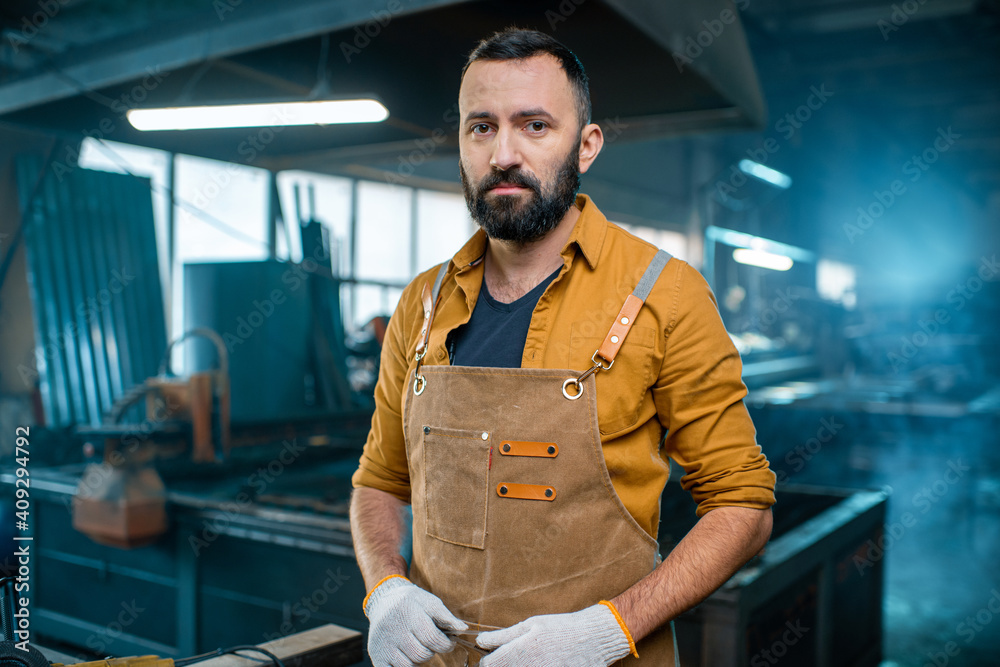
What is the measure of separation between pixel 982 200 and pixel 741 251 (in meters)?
7.28

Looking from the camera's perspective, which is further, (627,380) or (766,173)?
(766,173)

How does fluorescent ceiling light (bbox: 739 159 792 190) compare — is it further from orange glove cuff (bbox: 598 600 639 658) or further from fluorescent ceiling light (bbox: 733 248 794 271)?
orange glove cuff (bbox: 598 600 639 658)

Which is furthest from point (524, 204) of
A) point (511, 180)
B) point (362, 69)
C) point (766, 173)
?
point (766, 173)

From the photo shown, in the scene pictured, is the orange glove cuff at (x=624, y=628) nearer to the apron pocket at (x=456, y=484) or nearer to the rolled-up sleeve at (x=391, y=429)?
the apron pocket at (x=456, y=484)

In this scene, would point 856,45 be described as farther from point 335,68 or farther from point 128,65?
point 128,65

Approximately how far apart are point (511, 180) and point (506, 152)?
0.04 meters

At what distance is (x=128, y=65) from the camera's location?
2879 millimetres

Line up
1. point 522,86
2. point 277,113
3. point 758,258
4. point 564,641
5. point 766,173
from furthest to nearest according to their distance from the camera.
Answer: point 758,258 → point 766,173 → point 277,113 → point 522,86 → point 564,641

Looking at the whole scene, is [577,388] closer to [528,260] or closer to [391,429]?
[528,260]

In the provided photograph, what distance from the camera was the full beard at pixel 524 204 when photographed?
3.60ft

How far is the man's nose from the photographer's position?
1080 mm

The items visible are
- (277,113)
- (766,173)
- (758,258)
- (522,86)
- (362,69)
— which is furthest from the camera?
(758,258)

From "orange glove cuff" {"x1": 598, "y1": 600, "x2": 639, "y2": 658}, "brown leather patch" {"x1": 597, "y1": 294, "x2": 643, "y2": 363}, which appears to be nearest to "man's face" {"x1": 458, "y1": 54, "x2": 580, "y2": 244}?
"brown leather patch" {"x1": 597, "y1": 294, "x2": 643, "y2": 363}

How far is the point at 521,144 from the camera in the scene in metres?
1.09
